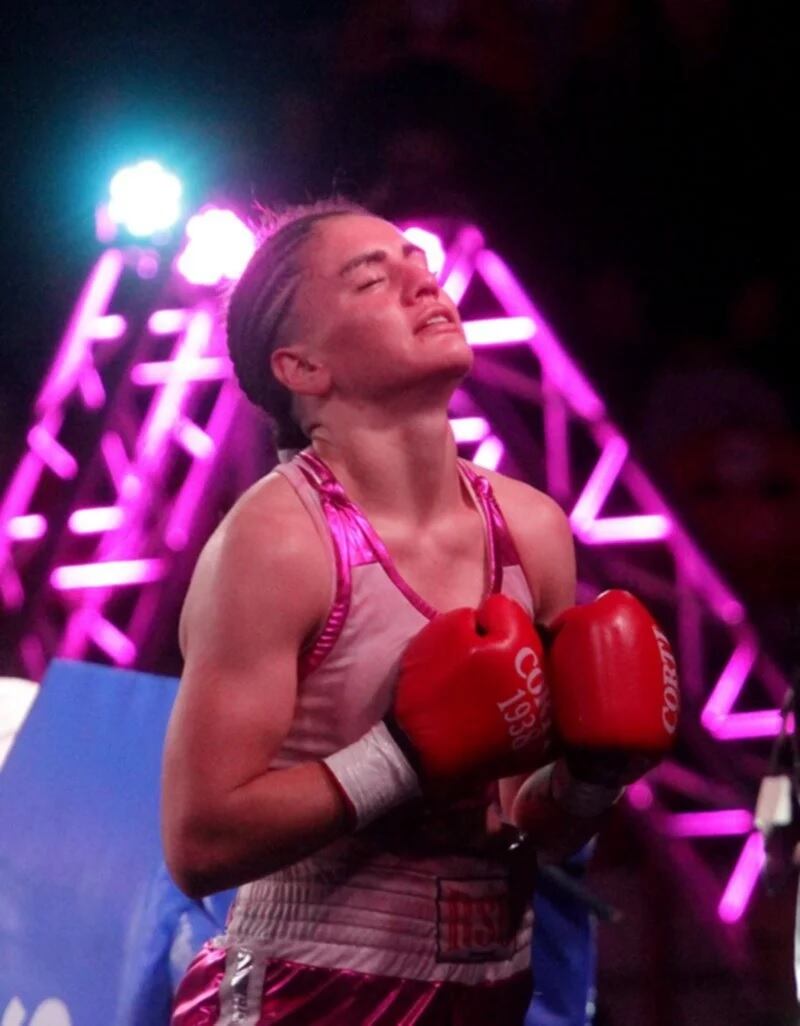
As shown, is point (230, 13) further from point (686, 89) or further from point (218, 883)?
point (218, 883)

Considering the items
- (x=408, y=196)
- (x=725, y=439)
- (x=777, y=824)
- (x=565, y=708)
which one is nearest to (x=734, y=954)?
(x=725, y=439)

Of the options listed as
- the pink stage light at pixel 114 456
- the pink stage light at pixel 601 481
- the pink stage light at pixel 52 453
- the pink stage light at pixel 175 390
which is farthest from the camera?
the pink stage light at pixel 52 453

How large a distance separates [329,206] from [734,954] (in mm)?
3113

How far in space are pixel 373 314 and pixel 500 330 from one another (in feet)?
9.74

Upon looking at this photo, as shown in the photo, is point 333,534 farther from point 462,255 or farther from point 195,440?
point 195,440

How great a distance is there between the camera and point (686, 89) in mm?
4273

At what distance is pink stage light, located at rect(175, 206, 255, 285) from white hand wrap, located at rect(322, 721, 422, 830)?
3.60 meters

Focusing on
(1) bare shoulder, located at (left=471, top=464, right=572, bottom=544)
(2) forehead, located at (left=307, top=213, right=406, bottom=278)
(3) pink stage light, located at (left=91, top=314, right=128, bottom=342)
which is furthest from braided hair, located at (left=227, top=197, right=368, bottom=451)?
(3) pink stage light, located at (left=91, top=314, right=128, bottom=342)

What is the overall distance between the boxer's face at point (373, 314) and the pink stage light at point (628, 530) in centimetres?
272

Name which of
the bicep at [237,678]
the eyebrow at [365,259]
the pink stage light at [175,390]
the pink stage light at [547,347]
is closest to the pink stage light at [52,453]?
the pink stage light at [175,390]

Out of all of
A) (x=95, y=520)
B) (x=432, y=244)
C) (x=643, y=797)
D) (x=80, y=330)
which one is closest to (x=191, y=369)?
(x=80, y=330)

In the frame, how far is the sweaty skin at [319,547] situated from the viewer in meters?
1.25

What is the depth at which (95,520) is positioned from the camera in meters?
5.20

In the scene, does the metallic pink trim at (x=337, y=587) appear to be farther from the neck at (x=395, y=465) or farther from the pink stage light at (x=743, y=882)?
the pink stage light at (x=743, y=882)
